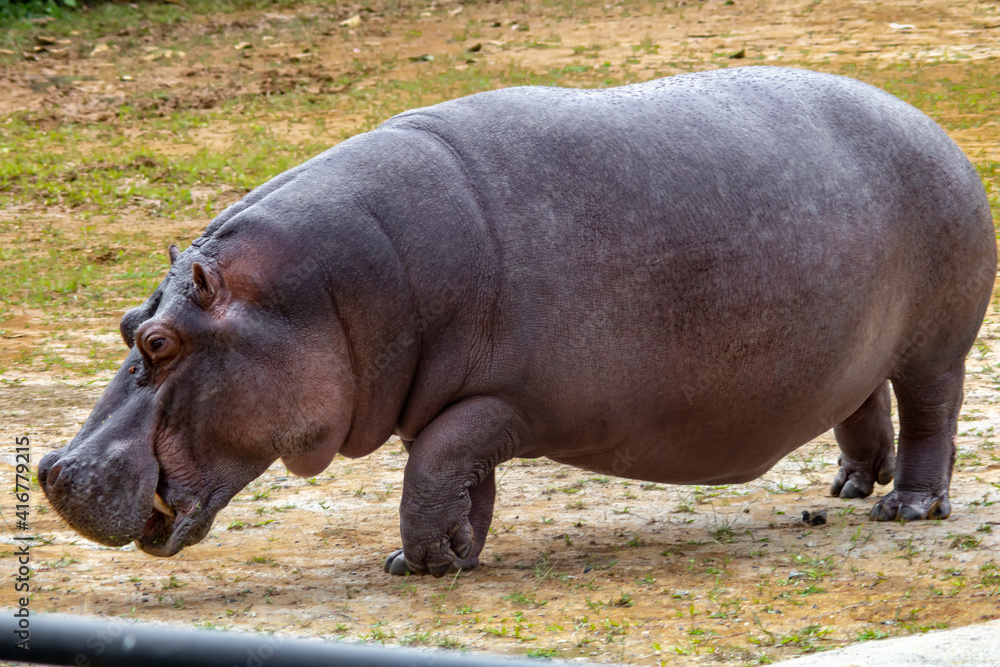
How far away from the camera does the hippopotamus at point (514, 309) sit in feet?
12.2

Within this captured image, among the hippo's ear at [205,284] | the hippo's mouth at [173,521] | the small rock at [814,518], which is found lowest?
the small rock at [814,518]

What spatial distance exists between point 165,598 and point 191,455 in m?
0.53

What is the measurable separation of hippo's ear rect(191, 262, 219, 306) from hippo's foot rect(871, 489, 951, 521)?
98.9 inches

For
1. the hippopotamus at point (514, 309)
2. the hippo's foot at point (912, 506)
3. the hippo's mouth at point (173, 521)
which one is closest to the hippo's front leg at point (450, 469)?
the hippopotamus at point (514, 309)

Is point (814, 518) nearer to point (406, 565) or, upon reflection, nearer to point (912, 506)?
point (912, 506)

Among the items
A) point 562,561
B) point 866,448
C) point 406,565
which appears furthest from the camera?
point 866,448

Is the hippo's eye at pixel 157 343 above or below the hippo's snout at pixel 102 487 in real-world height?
above

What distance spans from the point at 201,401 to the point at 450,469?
76 centimetres

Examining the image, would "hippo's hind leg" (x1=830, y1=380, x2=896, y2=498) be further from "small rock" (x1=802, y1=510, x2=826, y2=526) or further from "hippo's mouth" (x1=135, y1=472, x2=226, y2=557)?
"hippo's mouth" (x1=135, y1=472, x2=226, y2=557)

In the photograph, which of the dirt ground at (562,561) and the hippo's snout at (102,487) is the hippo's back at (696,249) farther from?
the hippo's snout at (102,487)

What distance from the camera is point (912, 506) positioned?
4.59 metres

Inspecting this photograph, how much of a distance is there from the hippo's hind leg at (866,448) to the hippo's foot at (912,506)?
0.32 meters

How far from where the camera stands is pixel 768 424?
13.8 ft

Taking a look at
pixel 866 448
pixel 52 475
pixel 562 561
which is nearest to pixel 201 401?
pixel 52 475
